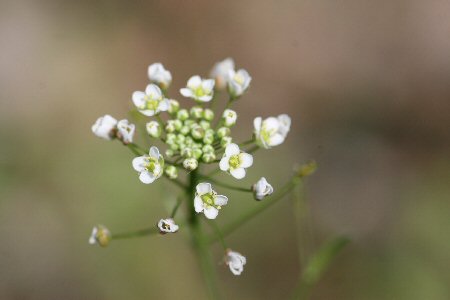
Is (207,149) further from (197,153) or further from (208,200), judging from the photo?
(208,200)

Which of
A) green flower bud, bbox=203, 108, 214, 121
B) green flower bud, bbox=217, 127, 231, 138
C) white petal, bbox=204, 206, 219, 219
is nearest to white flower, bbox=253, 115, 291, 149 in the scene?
green flower bud, bbox=217, 127, 231, 138

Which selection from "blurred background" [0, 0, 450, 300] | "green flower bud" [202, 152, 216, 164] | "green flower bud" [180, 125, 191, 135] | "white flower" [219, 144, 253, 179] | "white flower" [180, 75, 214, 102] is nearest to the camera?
"white flower" [219, 144, 253, 179]

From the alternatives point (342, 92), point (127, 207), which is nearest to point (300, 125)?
point (342, 92)

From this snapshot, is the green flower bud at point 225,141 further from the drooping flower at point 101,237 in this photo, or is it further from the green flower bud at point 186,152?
the drooping flower at point 101,237

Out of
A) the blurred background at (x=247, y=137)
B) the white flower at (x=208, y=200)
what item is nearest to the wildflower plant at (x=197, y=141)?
the white flower at (x=208, y=200)

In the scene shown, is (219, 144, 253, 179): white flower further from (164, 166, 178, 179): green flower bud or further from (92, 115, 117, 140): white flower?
(92, 115, 117, 140): white flower
